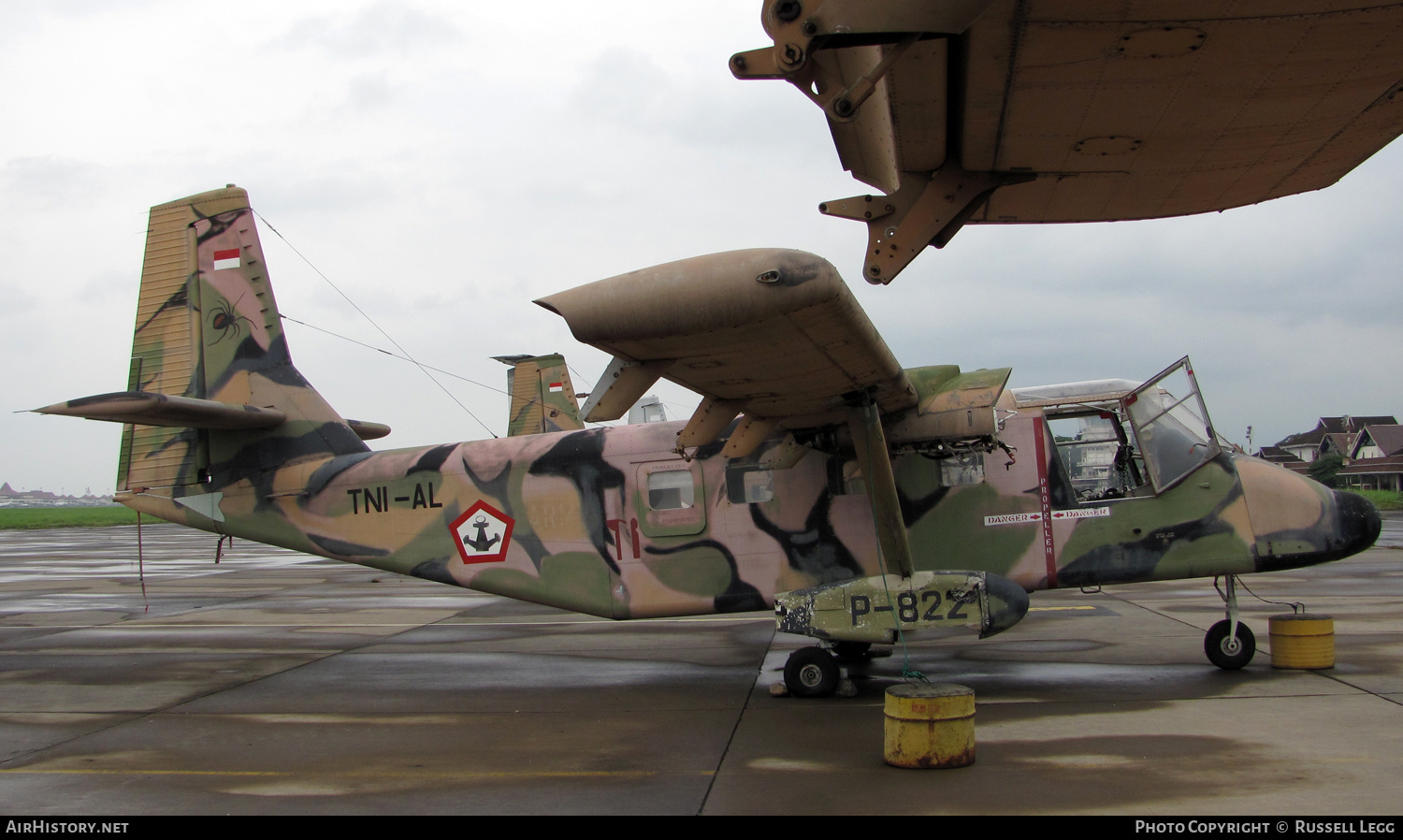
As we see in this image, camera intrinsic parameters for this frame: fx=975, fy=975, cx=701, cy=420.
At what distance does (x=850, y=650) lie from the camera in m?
10.3

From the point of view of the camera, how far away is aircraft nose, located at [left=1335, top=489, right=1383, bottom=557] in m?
8.66

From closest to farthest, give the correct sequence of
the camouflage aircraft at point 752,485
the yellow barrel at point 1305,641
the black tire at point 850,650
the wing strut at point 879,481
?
the wing strut at point 879,481
the camouflage aircraft at point 752,485
the yellow barrel at point 1305,641
the black tire at point 850,650

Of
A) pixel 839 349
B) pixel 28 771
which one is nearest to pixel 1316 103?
pixel 839 349

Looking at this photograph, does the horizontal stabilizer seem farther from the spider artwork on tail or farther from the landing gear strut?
the landing gear strut

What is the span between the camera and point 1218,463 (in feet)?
29.5

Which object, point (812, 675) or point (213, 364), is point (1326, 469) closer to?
point (812, 675)

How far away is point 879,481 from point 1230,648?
388 cm

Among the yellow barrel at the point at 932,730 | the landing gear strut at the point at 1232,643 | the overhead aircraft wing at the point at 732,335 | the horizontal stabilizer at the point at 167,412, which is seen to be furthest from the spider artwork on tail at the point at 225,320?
the landing gear strut at the point at 1232,643

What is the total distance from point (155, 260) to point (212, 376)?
5.68ft

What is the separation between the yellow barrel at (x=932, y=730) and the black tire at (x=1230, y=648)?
4.04 m

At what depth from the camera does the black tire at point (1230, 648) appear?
29.8 ft

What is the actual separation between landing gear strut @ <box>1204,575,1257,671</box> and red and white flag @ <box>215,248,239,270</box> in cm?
1152

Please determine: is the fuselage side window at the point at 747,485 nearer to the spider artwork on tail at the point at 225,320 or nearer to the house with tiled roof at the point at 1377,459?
the spider artwork on tail at the point at 225,320

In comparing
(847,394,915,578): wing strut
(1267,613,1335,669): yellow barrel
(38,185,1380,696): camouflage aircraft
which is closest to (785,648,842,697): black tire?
(38,185,1380,696): camouflage aircraft
